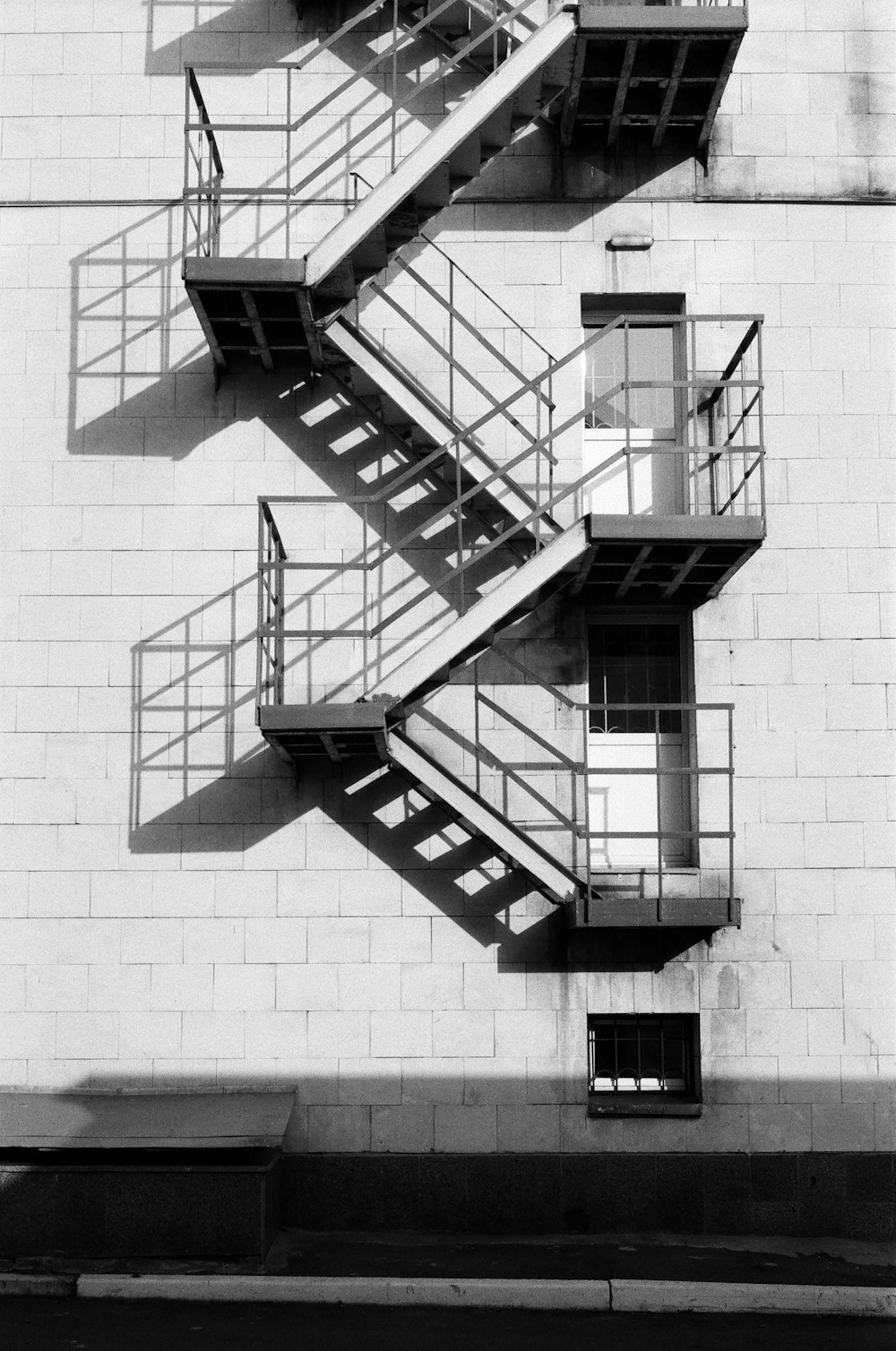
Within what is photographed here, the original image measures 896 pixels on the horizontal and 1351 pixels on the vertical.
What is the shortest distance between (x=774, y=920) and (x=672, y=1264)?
9.57 feet

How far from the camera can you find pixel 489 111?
10688 mm

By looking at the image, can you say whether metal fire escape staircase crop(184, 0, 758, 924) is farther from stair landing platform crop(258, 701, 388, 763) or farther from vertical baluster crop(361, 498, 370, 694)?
vertical baluster crop(361, 498, 370, 694)

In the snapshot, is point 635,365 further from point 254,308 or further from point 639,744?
point 254,308

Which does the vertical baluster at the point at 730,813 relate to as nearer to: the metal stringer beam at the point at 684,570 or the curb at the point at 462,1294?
the metal stringer beam at the point at 684,570

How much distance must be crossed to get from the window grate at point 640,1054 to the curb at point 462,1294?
78.6 inches

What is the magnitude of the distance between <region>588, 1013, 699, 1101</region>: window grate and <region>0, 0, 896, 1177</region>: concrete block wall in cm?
26

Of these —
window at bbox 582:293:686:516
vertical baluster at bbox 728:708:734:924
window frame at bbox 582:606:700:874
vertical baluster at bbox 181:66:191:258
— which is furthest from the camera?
window at bbox 582:293:686:516

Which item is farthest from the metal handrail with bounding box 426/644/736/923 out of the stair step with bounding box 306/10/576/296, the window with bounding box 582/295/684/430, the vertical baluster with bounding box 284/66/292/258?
the vertical baluster with bounding box 284/66/292/258

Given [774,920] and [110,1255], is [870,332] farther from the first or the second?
[110,1255]

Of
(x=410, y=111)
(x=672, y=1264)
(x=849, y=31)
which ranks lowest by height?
(x=672, y=1264)

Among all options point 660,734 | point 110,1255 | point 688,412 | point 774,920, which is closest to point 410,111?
point 688,412

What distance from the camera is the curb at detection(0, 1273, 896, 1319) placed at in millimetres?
9781

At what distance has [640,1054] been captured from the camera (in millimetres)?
11680

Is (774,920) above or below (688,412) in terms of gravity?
below
